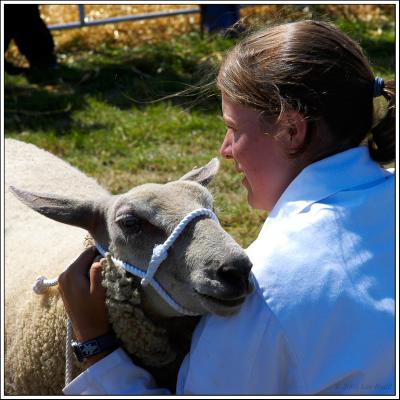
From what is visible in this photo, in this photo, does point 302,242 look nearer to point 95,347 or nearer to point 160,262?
point 160,262

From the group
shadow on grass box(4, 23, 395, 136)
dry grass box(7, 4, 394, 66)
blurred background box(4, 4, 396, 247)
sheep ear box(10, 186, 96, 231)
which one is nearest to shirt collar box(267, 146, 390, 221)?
sheep ear box(10, 186, 96, 231)

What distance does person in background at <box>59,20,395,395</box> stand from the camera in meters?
2.20

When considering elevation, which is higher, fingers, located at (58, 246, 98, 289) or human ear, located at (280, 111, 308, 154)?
human ear, located at (280, 111, 308, 154)

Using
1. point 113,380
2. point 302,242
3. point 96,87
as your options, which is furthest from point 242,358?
point 96,87

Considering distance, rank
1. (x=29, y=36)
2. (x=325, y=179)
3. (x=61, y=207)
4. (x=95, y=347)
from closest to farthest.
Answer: (x=325, y=179), (x=95, y=347), (x=61, y=207), (x=29, y=36)

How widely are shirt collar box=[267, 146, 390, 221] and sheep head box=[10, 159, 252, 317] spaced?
8.4 inches

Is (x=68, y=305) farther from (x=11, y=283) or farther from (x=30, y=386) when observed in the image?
(x=11, y=283)

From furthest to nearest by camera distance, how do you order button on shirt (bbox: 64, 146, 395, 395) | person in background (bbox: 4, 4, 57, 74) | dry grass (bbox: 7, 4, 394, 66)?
dry grass (bbox: 7, 4, 394, 66) → person in background (bbox: 4, 4, 57, 74) → button on shirt (bbox: 64, 146, 395, 395)

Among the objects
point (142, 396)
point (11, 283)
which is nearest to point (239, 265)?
point (142, 396)

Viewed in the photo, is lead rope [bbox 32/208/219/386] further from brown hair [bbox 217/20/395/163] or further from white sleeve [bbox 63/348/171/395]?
brown hair [bbox 217/20/395/163]

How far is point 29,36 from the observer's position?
30.4 feet

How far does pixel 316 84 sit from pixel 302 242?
0.58 metres

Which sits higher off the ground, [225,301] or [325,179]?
[325,179]

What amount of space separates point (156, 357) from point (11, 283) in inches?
42.7
